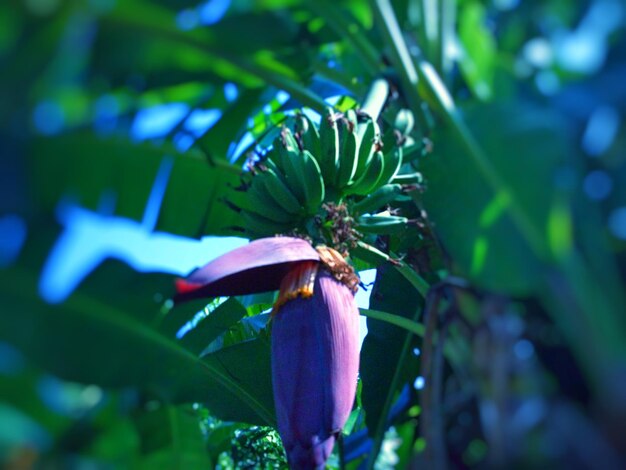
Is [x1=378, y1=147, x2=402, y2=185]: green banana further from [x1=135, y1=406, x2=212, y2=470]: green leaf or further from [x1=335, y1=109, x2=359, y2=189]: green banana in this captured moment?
[x1=135, y1=406, x2=212, y2=470]: green leaf

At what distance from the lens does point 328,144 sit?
1636mm

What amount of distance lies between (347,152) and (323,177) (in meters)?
0.08

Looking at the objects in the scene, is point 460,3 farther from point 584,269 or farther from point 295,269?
point 295,269

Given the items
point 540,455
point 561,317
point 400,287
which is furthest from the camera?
point 400,287

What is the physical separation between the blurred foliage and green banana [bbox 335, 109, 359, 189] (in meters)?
0.28

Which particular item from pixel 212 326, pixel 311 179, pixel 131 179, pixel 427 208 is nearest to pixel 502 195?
pixel 427 208

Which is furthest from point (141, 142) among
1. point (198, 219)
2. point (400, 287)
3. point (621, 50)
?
point (400, 287)

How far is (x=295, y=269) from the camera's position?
1452mm

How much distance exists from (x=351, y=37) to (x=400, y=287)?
667mm

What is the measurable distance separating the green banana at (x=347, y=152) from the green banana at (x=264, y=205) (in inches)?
4.8

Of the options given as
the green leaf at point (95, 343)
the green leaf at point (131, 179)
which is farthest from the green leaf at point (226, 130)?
the green leaf at point (95, 343)

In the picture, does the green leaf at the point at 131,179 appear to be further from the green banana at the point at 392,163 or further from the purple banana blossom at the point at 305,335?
the green banana at the point at 392,163

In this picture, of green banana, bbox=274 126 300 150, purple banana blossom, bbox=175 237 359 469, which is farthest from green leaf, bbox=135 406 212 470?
green banana, bbox=274 126 300 150

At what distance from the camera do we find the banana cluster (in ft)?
5.28
